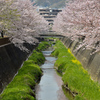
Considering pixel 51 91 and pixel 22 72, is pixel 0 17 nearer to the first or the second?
pixel 22 72

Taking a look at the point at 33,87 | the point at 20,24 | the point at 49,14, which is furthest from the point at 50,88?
the point at 49,14

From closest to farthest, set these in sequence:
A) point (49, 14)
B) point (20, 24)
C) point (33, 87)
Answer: point (33, 87), point (20, 24), point (49, 14)

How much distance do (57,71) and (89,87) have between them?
12921mm

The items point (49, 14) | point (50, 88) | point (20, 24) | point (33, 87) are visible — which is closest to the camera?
point (33, 87)

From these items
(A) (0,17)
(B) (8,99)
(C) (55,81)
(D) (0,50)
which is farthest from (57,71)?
(B) (8,99)

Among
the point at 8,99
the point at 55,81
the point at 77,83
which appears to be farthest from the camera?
the point at 55,81

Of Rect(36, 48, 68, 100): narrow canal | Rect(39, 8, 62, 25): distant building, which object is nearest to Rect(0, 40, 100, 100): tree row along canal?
Rect(36, 48, 68, 100): narrow canal

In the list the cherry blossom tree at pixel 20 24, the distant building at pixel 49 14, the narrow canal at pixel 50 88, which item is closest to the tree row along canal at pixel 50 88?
the narrow canal at pixel 50 88

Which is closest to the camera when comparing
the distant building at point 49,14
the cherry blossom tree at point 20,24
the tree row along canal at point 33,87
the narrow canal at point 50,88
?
the tree row along canal at point 33,87

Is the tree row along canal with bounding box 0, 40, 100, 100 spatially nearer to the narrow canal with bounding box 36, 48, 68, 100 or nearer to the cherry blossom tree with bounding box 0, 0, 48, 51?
the narrow canal with bounding box 36, 48, 68, 100

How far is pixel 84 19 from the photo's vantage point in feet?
63.4

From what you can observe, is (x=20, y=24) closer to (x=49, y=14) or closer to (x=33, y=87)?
(x=33, y=87)

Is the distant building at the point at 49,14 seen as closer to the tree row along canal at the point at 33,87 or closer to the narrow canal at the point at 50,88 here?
the narrow canal at the point at 50,88

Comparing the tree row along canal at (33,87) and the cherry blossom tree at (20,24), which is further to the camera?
the cherry blossom tree at (20,24)
